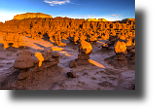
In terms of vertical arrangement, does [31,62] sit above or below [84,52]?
below

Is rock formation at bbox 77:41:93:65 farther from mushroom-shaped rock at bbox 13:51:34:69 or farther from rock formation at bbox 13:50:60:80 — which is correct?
mushroom-shaped rock at bbox 13:51:34:69

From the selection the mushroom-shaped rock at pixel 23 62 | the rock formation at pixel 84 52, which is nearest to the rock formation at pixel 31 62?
the mushroom-shaped rock at pixel 23 62

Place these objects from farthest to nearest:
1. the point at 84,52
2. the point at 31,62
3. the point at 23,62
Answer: the point at 84,52 < the point at 31,62 < the point at 23,62

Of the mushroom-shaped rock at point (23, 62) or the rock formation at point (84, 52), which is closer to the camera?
the mushroom-shaped rock at point (23, 62)

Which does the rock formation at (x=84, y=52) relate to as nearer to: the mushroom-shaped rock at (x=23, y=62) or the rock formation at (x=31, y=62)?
the rock formation at (x=31, y=62)

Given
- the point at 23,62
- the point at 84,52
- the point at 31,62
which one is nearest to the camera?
the point at 23,62

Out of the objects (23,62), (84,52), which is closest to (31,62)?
(23,62)

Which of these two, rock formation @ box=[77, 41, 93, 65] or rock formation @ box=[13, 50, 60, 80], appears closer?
rock formation @ box=[13, 50, 60, 80]

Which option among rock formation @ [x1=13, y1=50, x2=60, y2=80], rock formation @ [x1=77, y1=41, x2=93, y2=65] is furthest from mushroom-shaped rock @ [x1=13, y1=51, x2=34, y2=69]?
rock formation @ [x1=77, y1=41, x2=93, y2=65]

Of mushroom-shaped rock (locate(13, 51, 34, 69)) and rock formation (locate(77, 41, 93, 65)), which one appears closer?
mushroom-shaped rock (locate(13, 51, 34, 69))

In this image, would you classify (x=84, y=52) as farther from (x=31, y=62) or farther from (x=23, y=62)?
(x=23, y=62)
